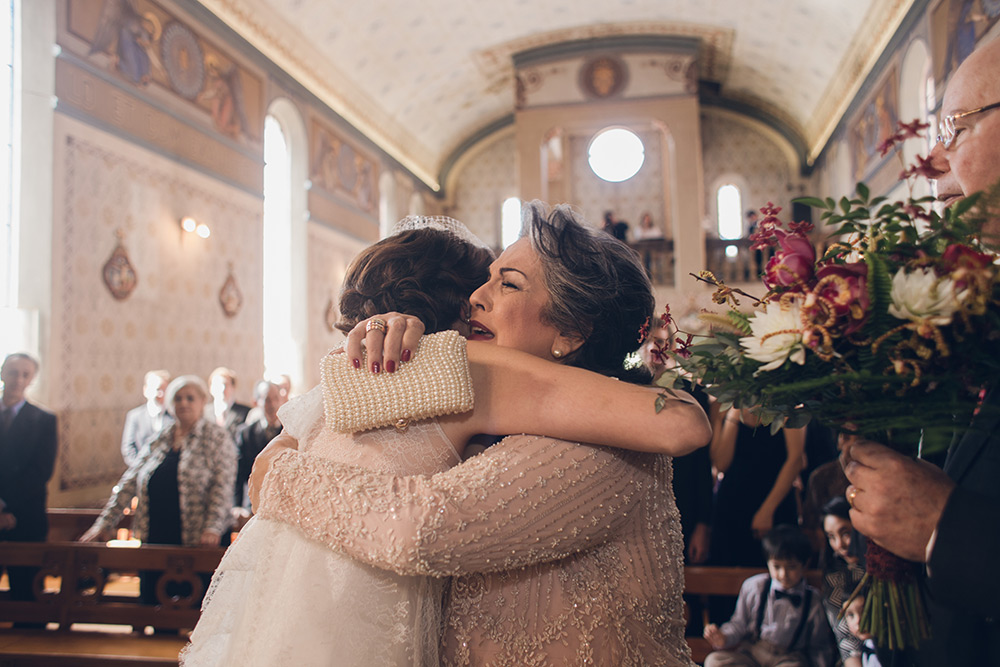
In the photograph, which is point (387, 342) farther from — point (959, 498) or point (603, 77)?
point (603, 77)

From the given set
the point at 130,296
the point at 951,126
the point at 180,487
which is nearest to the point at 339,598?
the point at 951,126

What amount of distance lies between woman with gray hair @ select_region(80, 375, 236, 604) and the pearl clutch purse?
392cm

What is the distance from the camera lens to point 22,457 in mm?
5590

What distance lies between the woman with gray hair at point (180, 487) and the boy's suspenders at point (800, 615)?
331 centimetres

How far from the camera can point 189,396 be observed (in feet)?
17.2

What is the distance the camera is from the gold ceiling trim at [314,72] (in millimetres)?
11977

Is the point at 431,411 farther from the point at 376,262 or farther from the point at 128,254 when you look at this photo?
the point at 128,254

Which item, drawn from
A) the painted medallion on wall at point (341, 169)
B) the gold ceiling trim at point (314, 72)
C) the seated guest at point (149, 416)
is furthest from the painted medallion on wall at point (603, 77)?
the seated guest at point (149, 416)

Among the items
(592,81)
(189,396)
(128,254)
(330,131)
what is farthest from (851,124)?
(189,396)

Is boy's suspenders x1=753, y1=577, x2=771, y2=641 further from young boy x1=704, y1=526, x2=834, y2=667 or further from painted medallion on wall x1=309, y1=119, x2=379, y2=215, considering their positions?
painted medallion on wall x1=309, y1=119, x2=379, y2=215

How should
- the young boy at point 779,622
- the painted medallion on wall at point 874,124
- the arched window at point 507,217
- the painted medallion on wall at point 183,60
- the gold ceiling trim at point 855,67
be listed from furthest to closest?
1. the arched window at point 507,217
2. the painted medallion on wall at point 874,124
3. the gold ceiling trim at point 855,67
4. the painted medallion on wall at point 183,60
5. the young boy at point 779,622

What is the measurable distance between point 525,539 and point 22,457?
5.45 metres

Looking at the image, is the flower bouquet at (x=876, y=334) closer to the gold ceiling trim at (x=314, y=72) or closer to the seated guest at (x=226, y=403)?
the seated guest at (x=226, y=403)

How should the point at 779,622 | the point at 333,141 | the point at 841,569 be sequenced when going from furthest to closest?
1. the point at 333,141
2. the point at 841,569
3. the point at 779,622
